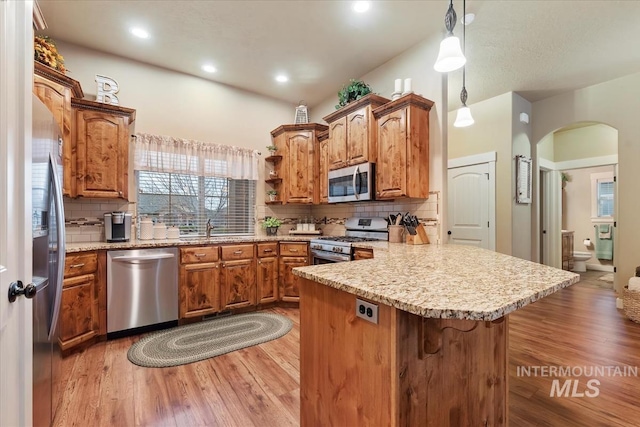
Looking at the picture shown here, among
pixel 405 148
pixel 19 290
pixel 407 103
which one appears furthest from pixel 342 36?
pixel 19 290

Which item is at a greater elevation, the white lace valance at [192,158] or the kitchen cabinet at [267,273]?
the white lace valance at [192,158]

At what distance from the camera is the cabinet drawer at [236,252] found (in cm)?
341

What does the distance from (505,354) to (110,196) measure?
11.9 ft

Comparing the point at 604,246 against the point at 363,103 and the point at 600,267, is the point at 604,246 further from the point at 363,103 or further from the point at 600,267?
the point at 363,103

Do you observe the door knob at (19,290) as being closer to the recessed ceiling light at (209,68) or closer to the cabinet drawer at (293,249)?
the cabinet drawer at (293,249)

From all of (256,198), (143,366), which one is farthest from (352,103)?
(143,366)

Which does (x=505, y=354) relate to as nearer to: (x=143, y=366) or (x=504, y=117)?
(x=143, y=366)

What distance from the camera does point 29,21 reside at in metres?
1.13

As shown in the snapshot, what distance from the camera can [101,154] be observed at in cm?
302

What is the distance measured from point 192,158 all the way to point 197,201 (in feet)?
1.87

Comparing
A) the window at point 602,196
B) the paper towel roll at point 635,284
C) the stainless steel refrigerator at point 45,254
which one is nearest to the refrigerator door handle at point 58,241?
the stainless steel refrigerator at point 45,254

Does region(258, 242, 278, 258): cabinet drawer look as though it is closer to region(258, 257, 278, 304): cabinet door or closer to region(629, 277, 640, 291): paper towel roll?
region(258, 257, 278, 304): cabinet door

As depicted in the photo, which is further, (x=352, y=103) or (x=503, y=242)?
(x=503, y=242)

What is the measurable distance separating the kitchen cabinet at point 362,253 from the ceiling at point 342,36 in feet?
7.37
